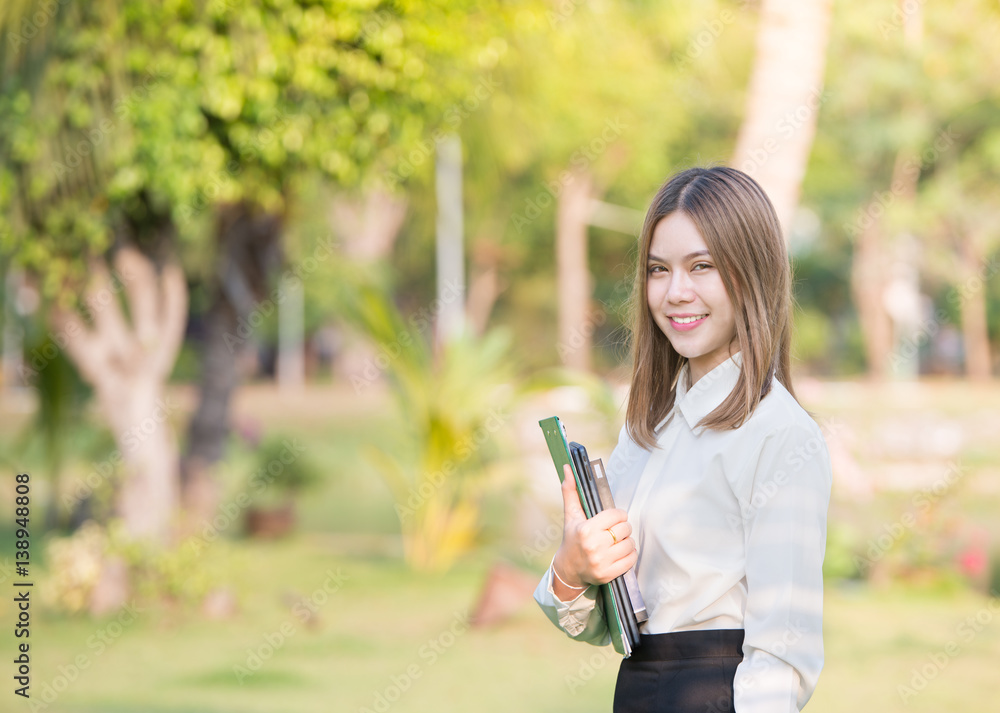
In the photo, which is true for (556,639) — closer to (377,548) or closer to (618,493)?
(377,548)

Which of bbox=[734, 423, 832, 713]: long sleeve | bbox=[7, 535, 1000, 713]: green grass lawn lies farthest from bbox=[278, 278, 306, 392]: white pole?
bbox=[734, 423, 832, 713]: long sleeve

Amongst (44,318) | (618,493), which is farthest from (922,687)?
(44,318)

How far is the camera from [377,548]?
945cm

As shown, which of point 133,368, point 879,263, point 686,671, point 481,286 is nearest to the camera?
point 686,671

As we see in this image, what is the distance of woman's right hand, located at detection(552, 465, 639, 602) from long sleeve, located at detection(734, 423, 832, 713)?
181mm

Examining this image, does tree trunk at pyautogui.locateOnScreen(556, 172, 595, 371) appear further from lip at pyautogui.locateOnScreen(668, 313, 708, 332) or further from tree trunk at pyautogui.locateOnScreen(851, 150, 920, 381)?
lip at pyautogui.locateOnScreen(668, 313, 708, 332)

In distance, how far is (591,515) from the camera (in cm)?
161

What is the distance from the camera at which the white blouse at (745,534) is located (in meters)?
1.45

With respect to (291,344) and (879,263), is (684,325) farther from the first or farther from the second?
Result: (291,344)

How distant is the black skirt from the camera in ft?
5.05

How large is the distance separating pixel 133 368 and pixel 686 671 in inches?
227

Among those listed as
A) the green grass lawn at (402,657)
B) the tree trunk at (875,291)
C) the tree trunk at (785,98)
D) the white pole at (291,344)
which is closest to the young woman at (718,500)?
the green grass lawn at (402,657)

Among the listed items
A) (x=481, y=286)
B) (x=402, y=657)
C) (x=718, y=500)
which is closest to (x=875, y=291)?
(x=481, y=286)

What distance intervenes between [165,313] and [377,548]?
3481mm
